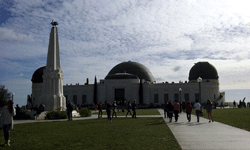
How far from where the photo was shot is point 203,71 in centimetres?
5906

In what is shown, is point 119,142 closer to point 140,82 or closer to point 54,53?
point 54,53

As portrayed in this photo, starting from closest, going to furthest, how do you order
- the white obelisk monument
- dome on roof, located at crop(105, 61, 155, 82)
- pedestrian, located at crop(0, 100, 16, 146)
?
pedestrian, located at crop(0, 100, 16, 146), the white obelisk monument, dome on roof, located at crop(105, 61, 155, 82)

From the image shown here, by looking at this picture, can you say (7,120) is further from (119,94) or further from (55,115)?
(119,94)

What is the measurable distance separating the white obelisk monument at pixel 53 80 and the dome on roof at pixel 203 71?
42.5 meters

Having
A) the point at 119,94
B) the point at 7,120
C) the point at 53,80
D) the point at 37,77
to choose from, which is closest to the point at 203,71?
the point at 119,94

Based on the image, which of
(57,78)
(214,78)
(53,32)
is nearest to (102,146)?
(57,78)

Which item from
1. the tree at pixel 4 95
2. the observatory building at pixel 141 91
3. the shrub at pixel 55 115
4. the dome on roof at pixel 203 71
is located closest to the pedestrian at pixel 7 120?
the shrub at pixel 55 115

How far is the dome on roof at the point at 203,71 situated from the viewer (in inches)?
2299

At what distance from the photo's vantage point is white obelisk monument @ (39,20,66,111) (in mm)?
23984

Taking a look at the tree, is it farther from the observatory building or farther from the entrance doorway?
the entrance doorway

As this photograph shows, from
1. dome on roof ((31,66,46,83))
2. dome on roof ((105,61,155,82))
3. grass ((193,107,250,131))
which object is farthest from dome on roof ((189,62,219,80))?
dome on roof ((31,66,46,83))

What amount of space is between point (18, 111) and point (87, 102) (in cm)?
3276

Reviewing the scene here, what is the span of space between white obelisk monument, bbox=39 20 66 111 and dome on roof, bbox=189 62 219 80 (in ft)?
139

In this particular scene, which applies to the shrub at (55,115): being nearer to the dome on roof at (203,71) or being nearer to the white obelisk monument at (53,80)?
the white obelisk monument at (53,80)
